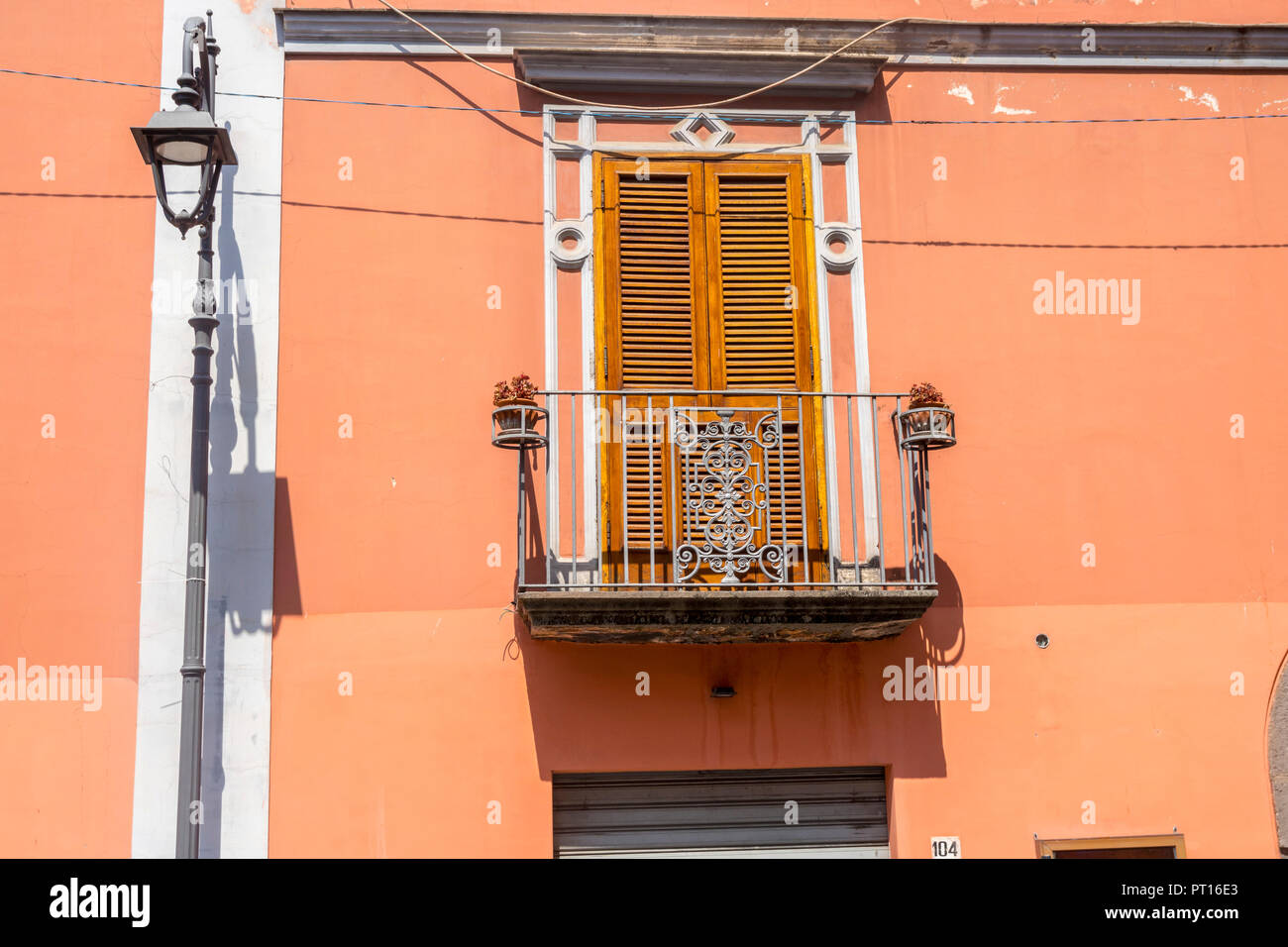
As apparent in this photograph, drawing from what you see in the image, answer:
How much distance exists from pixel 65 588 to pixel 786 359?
4.17 metres

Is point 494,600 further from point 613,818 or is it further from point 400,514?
point 613,818

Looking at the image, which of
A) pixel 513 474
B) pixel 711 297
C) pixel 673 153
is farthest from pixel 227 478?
pixel 673 153

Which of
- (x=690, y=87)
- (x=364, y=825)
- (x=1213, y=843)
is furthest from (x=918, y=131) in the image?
(x=364, y=825)

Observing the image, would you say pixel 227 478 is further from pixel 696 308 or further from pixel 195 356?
pixel 696 308

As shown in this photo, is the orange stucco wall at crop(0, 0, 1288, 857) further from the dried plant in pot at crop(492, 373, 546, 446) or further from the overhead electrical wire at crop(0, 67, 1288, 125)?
the dried plant in pot at crop(492, 373, 546, 446)

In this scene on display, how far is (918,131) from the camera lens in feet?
29.1

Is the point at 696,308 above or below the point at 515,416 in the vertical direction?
above

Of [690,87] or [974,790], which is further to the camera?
[690,87]

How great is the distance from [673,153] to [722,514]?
7.66ft

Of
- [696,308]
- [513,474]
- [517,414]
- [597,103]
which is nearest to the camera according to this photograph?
[517,414]

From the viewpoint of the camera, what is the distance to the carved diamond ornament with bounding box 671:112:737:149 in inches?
345

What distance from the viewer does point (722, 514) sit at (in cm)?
780

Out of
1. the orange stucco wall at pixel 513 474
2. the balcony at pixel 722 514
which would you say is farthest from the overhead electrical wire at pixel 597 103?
the balcony at pixel 722 514

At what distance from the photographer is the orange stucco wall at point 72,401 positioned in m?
7.64
